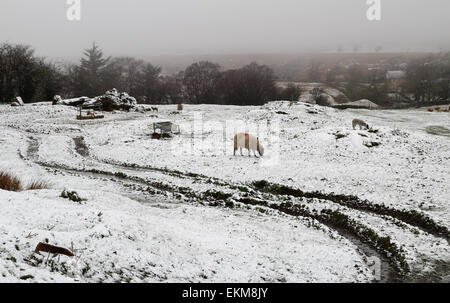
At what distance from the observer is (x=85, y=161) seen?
23969 millimetres

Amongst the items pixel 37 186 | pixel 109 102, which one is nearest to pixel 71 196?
pixel 37 186

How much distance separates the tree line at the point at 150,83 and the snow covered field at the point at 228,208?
32859mm

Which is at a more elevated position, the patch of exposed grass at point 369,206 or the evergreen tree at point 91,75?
the evergreen tree at point 91,75

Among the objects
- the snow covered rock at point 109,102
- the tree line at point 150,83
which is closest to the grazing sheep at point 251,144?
the snow covered rock at point 109,102

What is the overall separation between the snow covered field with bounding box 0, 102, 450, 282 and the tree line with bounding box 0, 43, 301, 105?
32.9 meters

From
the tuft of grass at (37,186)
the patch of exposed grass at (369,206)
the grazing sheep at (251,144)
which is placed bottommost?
the patch of exposed grass at (369,206)

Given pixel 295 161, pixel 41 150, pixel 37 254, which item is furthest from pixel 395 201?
pixel 41 150

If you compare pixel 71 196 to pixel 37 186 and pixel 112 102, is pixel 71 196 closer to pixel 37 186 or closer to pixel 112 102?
pixel 37 186

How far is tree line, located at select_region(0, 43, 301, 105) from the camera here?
6112cm

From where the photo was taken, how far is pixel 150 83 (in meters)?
83.2

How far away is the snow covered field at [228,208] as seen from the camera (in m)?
8.71

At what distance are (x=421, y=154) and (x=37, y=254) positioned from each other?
24.3 metres

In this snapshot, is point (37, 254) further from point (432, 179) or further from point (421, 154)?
point (421, 154)

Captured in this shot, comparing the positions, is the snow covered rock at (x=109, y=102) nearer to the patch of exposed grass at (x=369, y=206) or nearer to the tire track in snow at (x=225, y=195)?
the tire track in snow at (x=225, y=195)
